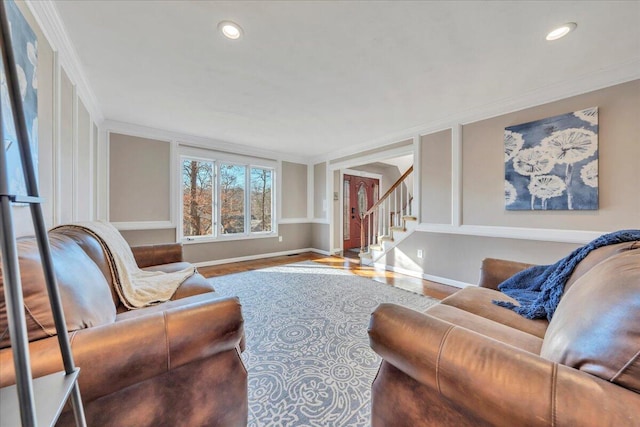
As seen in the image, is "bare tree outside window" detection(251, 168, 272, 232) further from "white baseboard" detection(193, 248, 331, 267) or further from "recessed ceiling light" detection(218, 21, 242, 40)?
"recessed ceiling light" detection(218, 21, 242, 40)

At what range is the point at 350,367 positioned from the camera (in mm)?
1641

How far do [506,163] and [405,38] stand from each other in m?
1.94

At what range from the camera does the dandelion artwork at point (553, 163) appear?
2.31 m

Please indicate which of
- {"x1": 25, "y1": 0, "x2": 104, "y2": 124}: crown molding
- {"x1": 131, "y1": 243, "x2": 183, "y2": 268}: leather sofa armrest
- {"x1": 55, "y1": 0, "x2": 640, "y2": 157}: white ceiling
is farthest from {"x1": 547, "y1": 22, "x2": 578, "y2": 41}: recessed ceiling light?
{"x1": 131, "y1": 243, "x2": 183, "y2": 268}: leather sofa armrest

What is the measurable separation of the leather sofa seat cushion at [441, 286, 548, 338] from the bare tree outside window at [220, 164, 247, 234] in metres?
4.00

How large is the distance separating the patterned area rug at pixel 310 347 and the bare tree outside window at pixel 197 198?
129 centimetres

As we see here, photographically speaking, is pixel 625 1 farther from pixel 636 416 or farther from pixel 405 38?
pixel 636 416

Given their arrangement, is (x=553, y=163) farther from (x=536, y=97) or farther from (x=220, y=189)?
(x=220, y=189)

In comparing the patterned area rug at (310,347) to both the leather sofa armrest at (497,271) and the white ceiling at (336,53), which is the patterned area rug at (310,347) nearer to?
the leather sofa armrest at (497,271)

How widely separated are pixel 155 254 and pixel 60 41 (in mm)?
1734

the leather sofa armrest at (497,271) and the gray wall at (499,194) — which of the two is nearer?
the leather sofa armrest at (497,271)

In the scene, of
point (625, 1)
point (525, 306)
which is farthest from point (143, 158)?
point (625, 1)

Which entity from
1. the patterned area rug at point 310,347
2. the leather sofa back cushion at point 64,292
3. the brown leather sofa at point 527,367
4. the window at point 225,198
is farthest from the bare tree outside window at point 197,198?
the brown leather sofa at point 527,367

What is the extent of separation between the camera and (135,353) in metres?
0.82
